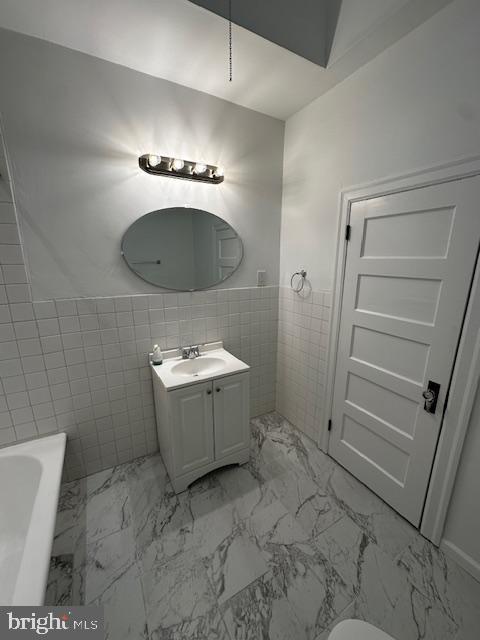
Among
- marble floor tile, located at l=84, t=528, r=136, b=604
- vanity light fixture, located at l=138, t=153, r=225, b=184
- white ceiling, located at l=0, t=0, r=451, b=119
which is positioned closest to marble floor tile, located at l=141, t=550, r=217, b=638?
marble floor tile, located at l=84, t=528, r=136, b=604

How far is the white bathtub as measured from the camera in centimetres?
97

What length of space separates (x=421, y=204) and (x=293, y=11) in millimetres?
1222

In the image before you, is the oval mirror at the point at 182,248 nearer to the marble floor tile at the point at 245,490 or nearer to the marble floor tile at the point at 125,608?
the marble floor tile at the point at 245,490

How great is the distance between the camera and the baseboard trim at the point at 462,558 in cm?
130

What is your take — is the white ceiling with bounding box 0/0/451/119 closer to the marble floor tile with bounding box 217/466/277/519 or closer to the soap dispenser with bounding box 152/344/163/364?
the soap dispenser with bounding box 152/344/163/364

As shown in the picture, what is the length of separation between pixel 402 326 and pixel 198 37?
1865mm

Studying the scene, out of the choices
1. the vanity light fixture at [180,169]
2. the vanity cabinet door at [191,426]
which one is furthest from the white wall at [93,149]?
the vanity cabinet door at [191,426]

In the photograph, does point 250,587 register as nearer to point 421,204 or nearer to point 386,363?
point 386,363

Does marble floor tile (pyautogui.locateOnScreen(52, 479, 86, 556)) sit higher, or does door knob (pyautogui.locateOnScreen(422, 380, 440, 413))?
door knob (pyautogui.locateOnScreen(422, 380, 440, 413))

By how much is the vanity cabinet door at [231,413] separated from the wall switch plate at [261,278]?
85 centimetres

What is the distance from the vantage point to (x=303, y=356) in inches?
88.2

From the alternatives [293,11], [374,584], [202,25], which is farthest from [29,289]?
[374,584]

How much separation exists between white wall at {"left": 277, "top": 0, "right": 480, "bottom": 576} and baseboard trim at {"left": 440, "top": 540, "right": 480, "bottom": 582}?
0.02 m

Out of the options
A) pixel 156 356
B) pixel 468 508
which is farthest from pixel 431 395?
pixel 156 356
